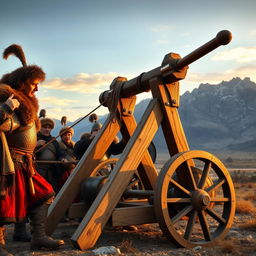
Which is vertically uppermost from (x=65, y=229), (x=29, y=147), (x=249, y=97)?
(x=249, y=97)

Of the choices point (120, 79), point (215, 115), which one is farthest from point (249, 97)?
point (120, 79)

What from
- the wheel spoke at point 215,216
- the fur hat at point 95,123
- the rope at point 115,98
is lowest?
the wheel spoke at point 215,216

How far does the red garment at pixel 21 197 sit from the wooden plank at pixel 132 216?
72cm

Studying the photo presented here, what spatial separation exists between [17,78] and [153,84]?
60.0 inches

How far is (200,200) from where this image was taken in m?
4.30

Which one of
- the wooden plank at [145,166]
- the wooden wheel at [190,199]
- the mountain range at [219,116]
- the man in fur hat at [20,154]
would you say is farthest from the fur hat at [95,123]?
the mountain range at [219,116]

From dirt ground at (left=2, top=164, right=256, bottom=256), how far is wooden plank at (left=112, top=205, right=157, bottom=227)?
0.70ft

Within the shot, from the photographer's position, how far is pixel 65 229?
5.81 m

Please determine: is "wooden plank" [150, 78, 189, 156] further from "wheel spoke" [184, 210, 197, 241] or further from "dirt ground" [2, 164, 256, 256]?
"dirt ground" [2, 164, 256, 256]

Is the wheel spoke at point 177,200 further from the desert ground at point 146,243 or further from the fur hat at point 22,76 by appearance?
the fur hat at point 22,76

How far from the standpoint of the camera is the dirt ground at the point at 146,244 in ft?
12.9

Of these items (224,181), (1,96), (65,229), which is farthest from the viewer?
(65,229)

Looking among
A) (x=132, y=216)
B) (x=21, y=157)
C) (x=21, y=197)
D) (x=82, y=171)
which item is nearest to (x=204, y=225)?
(x=132, y=216)

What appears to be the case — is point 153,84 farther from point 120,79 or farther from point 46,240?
point 46,240
